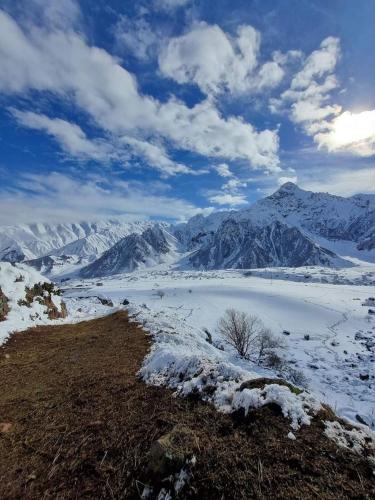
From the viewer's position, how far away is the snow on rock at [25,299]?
22170mm

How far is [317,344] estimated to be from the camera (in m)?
58.9

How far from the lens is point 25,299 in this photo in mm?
25859

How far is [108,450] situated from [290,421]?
15.0ft

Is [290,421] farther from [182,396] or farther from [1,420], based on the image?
[1,420]

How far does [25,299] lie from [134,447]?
23026 millimetres

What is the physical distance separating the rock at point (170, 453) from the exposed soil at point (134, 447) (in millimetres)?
181

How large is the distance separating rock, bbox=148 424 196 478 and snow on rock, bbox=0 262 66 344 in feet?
53.7

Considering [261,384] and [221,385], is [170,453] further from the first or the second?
[261,384]

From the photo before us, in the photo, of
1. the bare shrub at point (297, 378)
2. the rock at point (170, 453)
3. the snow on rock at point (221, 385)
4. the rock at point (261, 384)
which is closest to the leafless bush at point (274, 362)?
the bare shrub at point (297, 378)

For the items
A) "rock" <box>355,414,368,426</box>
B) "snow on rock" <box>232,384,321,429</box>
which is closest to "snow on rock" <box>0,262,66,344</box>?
"snow on rock" <box>232,384,321,429</box>

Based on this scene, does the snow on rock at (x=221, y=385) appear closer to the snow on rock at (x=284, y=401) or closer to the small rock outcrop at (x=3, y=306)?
the snow on rock at (x=284, y=401)

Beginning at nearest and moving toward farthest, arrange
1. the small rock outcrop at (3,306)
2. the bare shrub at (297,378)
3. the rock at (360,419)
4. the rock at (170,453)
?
the rock at (170,453)
the small rock outcrop at (3,306)
the rock at (360,419)
the bare shrub at (297,378)

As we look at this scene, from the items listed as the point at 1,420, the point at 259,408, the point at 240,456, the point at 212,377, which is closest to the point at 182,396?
the point at 212,377

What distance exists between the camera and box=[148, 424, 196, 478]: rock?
5.93 m
